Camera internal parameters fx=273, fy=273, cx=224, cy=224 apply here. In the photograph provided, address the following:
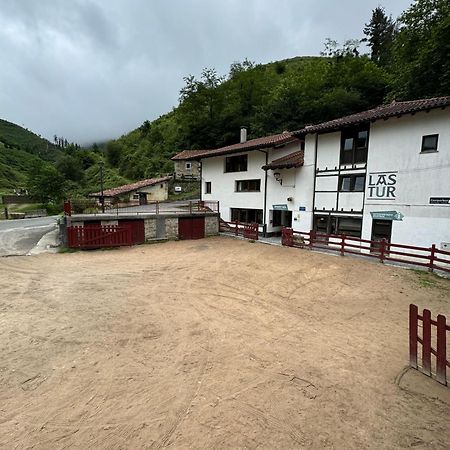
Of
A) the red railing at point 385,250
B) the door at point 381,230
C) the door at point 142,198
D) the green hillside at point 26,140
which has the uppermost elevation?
the green hillside at point 26,140

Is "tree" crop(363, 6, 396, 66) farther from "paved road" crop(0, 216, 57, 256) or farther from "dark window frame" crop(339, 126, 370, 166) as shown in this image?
"paved road" crop(0, 216, 57, 256)

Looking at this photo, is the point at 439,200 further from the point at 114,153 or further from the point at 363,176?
the point at 114,153

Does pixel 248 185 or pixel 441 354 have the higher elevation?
pixel 248 185

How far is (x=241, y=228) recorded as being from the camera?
851 inches

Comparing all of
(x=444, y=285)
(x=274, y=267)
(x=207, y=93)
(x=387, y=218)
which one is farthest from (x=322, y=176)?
(x=207, y=93)

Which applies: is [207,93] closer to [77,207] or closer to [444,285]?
[77,207]

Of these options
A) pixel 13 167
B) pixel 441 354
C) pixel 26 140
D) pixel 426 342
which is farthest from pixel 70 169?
pixel 26 140

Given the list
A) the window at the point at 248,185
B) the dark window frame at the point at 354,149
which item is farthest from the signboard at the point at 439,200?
the window at the point at 248,185

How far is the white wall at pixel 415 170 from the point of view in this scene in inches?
493

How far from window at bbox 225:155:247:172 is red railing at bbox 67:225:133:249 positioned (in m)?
9.78

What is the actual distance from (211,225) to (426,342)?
1809 centimetres

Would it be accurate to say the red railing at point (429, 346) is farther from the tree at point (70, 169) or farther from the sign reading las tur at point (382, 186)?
the tree at point (70, 169)

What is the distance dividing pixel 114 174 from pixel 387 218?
54919 mm

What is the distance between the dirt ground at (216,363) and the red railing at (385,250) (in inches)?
41.6
